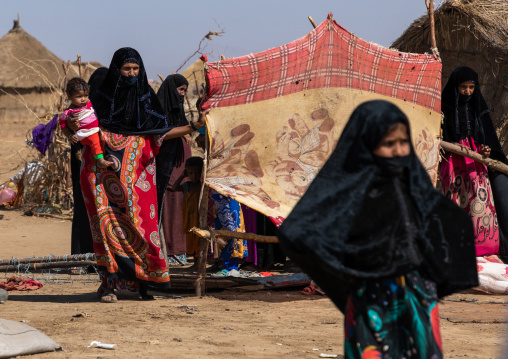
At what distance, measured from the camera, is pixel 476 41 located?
32.2ft

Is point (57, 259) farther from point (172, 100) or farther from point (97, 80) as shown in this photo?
point (172, 100)

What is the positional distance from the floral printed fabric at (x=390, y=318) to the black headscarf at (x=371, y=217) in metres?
0.07

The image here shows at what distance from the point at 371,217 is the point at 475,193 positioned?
4.71m

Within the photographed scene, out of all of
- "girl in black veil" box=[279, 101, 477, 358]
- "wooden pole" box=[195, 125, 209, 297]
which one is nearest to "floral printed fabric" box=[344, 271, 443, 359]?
"girl in black veil" box=[279, 101, 477, 358]

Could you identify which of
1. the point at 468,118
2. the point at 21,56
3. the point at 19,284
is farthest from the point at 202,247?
the point at 21,56

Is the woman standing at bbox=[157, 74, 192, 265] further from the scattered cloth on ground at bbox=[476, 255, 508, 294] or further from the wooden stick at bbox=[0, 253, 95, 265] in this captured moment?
the scattered cloth on ground at bbox=[476, 255, 508, 294]

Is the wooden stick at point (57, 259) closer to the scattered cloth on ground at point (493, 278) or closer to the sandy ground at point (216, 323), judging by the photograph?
the sandy ground at point (216, 323)

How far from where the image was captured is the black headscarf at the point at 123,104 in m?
6.34

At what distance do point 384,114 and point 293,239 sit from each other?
0.61 metres

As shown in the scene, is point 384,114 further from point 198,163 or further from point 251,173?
point 198,163

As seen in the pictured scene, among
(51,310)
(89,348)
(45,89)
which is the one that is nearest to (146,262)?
(51,310)

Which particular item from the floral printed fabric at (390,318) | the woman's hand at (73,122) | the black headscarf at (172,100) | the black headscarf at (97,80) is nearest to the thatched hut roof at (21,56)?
the black headscarf at (172,100)

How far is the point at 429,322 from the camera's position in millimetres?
3000

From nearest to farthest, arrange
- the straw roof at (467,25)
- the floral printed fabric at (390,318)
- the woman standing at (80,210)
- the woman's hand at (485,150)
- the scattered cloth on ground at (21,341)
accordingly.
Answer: the floral printed fabric at (390,318) < the scattered cloth on ground at (21,341) < the woman standing at (80,210) < the woman's hand at (485,150) < the straw roof at (467,25)
